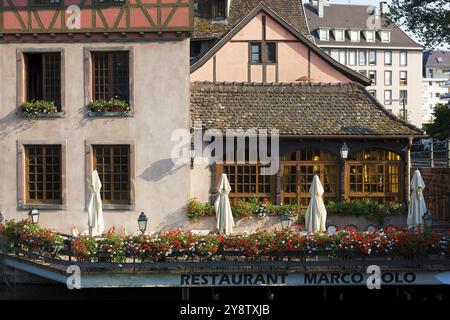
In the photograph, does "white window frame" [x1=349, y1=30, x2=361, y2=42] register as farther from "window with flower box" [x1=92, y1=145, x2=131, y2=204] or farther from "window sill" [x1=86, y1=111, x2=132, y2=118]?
"window with flower box" [x1=92, y1=145, x2=131, y2=204]

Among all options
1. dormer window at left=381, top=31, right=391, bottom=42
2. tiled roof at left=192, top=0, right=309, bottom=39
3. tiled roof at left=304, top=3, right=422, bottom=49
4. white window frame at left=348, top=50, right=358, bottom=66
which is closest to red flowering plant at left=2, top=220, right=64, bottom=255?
tiled roof at left=192, top=0, right=309, bottom=39

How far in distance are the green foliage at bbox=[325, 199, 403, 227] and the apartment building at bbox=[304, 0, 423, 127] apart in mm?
58374

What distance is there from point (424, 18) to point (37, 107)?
489 inches

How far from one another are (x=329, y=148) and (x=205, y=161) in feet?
11.8

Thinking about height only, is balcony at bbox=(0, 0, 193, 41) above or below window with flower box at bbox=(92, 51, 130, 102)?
above

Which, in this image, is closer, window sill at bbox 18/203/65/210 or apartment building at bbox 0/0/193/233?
apartment building at bbox 0/0/193/233

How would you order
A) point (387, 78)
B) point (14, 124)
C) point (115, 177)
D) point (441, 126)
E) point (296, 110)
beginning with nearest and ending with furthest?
point (115, 177) < point (14, 124) < point (296, 110) < point (441, 126) < point (387, 78)

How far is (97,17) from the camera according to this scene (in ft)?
68.4

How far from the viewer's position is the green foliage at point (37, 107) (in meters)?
21.0

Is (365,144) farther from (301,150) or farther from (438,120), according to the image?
(438,120)

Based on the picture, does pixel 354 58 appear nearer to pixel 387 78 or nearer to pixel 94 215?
pixel 387 78

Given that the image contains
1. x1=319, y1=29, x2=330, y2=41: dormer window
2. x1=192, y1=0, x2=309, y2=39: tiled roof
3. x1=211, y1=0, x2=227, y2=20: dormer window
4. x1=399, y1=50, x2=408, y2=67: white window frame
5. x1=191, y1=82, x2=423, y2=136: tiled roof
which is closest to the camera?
x1=191, y1=82, x2=423, y2=136: tiled roof

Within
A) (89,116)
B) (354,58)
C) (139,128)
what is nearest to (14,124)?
(89,116)

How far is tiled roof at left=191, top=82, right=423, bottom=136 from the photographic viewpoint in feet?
71.6
